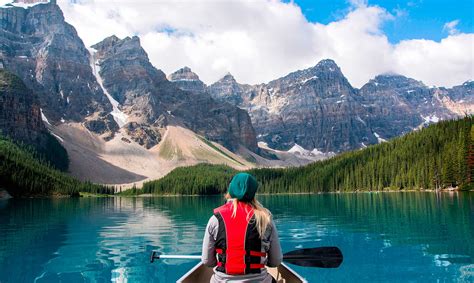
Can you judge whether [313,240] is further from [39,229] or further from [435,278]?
[39,229]

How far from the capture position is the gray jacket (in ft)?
31.6

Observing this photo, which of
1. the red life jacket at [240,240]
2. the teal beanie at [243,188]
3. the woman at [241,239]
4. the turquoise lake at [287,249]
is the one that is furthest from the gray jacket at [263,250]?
the turquoise lake at [287,249]

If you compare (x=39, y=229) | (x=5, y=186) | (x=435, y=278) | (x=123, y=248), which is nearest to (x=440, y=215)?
(x=435, y=278)

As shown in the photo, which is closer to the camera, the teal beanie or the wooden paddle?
the teal beanie

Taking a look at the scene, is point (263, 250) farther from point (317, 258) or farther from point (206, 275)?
point (206, 275)

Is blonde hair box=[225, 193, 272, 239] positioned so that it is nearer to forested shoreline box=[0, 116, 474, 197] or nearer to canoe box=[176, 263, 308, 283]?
canoe box=[176, 263, 308, 283]

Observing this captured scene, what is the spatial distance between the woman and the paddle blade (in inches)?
145

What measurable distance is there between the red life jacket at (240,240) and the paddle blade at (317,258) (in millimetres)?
3839

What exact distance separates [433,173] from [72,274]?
12168 cm

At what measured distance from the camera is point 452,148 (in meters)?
124

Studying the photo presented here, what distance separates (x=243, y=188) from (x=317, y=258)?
5.27m

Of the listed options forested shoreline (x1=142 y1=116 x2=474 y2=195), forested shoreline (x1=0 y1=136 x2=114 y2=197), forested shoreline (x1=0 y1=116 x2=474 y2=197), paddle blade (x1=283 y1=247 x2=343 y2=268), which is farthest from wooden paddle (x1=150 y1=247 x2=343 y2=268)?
forested shoreline (x1=0 y1=136 x2=114 y2=197)

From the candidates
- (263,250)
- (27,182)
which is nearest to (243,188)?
(263,250)

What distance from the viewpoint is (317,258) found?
13.6 metres
